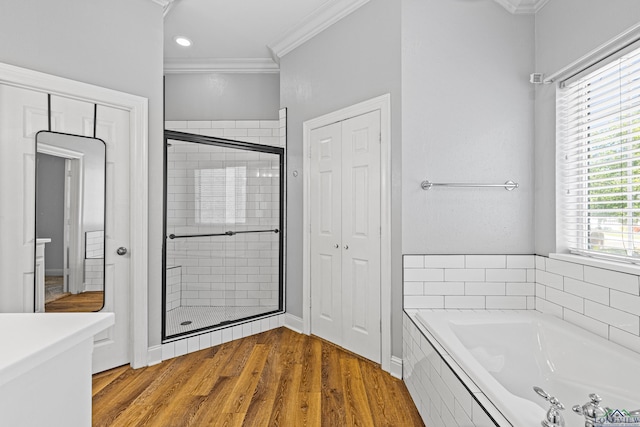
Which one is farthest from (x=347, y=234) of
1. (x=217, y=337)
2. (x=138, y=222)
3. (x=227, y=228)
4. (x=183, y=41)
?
(x=183, y=41)

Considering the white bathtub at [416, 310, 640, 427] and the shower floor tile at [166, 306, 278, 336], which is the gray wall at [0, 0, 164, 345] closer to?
the shower floor tile at [166, 306, 278, 336]

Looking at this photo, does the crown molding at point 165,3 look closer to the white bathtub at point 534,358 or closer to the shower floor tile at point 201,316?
the shower floor tile at point 201,316

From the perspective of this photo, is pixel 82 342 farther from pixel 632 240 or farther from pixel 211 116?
pixel 211 116

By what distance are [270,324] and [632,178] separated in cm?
293

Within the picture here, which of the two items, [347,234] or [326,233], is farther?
[326,233]

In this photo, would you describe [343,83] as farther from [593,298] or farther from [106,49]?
[593,298]

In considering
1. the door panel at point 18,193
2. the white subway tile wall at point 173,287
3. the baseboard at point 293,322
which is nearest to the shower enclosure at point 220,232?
the white subway tile wall at point 173,287

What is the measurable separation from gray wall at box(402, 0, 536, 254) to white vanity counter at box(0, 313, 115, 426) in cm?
201

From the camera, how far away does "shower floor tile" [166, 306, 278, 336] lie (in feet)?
9.77

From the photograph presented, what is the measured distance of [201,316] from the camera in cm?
320

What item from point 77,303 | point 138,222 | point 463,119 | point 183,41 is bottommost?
point 77,303

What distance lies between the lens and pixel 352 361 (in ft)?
9.07

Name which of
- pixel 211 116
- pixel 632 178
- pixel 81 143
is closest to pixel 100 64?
pixel 81 143

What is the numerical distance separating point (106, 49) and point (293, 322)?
2681 millimetres
